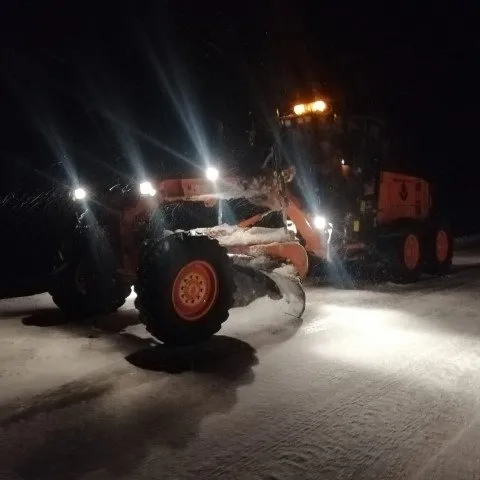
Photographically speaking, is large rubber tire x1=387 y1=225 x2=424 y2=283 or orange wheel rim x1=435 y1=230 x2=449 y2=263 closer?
large rubber tire x1=387 y1=225 x2=424 y2=283

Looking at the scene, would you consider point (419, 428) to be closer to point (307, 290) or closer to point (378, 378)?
point (378, 378)

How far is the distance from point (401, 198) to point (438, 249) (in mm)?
1524

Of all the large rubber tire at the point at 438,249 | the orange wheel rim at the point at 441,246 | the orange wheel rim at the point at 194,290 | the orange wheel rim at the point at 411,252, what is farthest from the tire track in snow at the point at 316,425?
the orange wheel rim at the point at 441,246

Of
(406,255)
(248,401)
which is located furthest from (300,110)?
(248,401)

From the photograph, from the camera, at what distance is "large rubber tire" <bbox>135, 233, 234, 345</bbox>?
5961 mm

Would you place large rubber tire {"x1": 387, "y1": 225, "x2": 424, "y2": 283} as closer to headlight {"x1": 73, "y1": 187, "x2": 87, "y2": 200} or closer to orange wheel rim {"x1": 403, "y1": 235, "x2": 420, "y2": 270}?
orange wheel rim {"x1": 403, "y1": 235, "x2": 420, "y2": 270}

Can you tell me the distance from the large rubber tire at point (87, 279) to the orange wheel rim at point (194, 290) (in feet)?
5.46

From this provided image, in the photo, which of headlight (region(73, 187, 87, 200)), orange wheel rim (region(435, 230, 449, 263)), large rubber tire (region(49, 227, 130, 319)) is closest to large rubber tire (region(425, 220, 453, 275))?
orange wheel rim (region(435, 230, 449, 263))

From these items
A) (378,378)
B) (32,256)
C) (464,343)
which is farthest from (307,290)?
(32,256)

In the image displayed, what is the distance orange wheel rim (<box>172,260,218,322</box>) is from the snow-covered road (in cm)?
45

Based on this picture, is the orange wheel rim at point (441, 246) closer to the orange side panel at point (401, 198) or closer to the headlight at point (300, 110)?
the orange side panel at point (401, 198)

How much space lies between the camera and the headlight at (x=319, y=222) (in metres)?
9.35

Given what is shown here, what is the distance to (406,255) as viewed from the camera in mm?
11195

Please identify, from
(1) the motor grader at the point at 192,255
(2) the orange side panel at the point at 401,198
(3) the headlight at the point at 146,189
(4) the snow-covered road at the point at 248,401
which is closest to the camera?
(4) the snow-covered road at the point at 248,401
